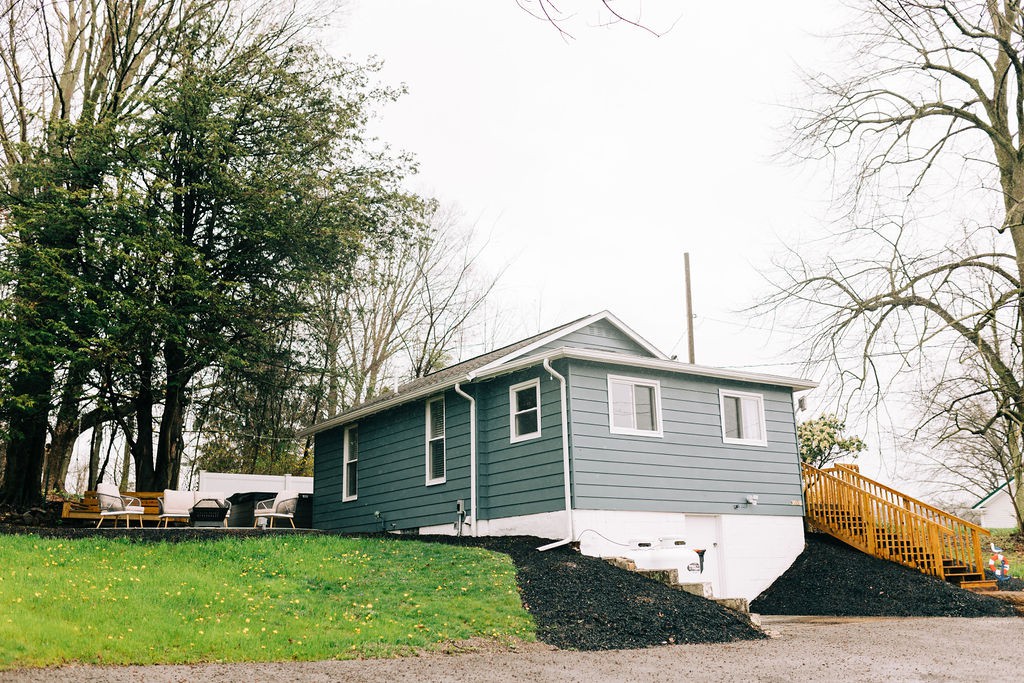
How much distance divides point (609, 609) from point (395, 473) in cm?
815

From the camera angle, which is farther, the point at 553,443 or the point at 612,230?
the point at 612,230

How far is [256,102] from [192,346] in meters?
5.82

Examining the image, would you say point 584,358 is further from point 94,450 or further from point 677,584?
point 94,450

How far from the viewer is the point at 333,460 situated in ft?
66.3

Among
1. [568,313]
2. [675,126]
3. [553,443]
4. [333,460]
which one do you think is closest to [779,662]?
[553,443]

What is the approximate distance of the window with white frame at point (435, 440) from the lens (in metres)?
16.7

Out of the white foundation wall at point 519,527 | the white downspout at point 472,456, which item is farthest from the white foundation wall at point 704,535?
the white downspout at point 472,456

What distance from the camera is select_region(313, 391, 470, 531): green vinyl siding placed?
16188 millimetres

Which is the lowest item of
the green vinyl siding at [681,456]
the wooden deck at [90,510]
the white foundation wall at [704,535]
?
the white foundation wall at [704,535]

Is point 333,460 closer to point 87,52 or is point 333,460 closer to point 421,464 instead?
point 421,464

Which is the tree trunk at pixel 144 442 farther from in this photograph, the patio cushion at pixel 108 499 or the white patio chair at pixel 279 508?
the patio cushion at pixel 108 499

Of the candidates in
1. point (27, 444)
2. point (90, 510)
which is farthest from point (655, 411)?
point (27, 444)

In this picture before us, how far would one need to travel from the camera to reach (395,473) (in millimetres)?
17859

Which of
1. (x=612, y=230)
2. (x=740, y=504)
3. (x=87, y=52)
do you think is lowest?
(x=740, y=504)
